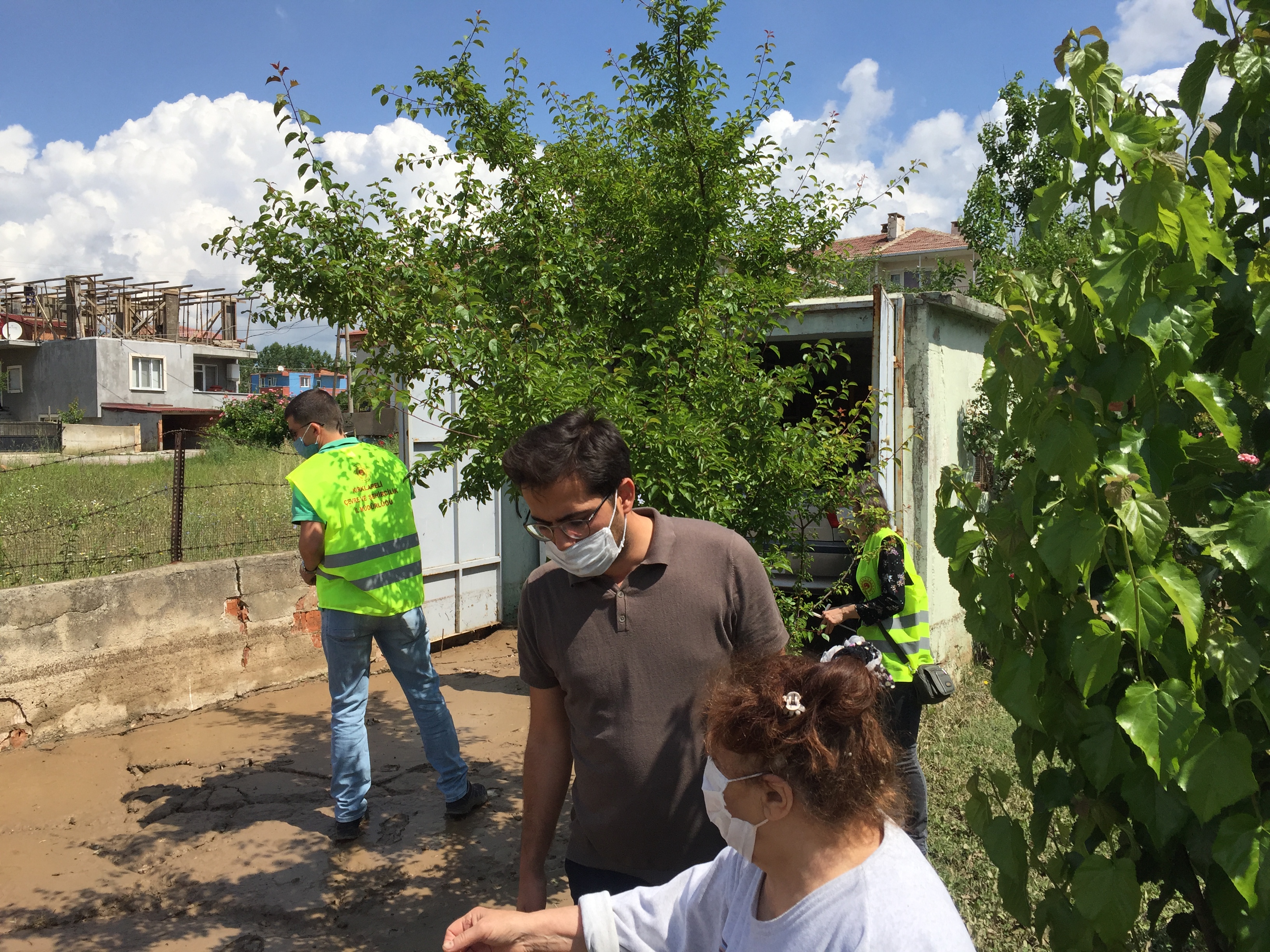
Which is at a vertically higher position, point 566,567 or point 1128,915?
point 566,567

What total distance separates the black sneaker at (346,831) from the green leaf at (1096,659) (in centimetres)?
380

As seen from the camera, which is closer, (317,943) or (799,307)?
(317,943)

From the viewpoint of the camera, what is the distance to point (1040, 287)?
171 centimetres

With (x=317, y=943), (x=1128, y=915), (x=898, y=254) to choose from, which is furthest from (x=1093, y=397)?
(x=898, y=254)

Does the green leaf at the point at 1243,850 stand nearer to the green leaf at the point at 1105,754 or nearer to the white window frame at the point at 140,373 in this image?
the green leaf at the point at 1105,754

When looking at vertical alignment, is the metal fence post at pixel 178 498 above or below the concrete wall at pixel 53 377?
below

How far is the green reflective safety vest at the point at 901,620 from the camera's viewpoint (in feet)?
12.7

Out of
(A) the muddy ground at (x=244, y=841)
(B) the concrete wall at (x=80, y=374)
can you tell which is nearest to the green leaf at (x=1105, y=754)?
(A) the muddy ground at (x=244, y=841)

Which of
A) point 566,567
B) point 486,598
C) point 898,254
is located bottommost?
point 486,598

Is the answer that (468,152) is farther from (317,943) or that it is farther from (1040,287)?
(317,943)

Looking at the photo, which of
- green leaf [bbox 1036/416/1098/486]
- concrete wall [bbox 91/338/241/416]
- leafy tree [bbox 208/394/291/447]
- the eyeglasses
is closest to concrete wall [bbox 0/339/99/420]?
concrete wall [bbox 91/338/241/416]

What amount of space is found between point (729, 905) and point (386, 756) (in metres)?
4.22

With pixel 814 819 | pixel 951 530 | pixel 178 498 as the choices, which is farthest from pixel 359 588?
pixel 814 819

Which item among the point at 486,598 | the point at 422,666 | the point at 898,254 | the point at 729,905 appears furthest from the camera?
the point at 898,254
